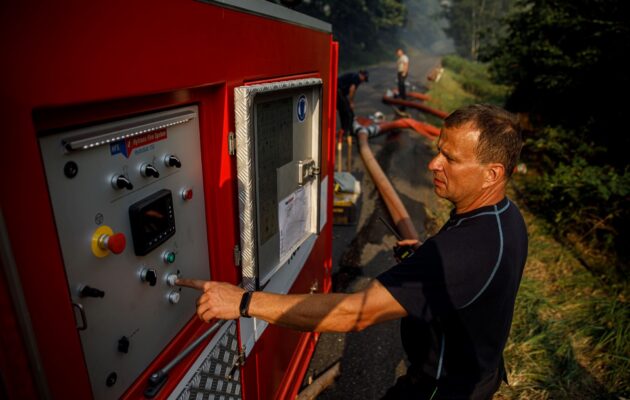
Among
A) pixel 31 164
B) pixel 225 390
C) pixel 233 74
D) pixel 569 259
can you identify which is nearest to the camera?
pixel 31 164

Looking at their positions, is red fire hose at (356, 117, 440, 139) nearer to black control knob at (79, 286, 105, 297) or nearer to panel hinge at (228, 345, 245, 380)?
panel hinge at (228, 345, 245, 380)

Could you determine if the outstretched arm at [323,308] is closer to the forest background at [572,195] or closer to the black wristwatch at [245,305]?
the black wristwatch at [245,305]

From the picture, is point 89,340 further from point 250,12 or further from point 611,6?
point 611,6

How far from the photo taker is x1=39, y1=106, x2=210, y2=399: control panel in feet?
3.47

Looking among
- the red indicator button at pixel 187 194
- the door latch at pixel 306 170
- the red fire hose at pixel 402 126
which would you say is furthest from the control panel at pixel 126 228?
the red fire hose at pixel 402 126

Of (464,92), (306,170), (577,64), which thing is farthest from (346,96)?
(464,92)

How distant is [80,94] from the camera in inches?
35.4

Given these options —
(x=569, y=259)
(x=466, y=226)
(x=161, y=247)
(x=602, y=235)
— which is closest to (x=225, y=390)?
(x=161, y=247)

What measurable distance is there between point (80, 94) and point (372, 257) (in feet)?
14.9

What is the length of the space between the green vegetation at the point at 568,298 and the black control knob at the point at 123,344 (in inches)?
118

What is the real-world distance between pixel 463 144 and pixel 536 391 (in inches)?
97.1

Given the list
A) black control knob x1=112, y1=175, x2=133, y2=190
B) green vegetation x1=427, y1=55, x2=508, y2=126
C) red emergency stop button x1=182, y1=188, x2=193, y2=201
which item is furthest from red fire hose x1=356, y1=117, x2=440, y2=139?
black control knob x1=112, y1=175, x2=133, y2=190

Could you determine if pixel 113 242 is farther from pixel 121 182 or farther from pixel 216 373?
pixel 216 373

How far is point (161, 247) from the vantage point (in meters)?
1.46
